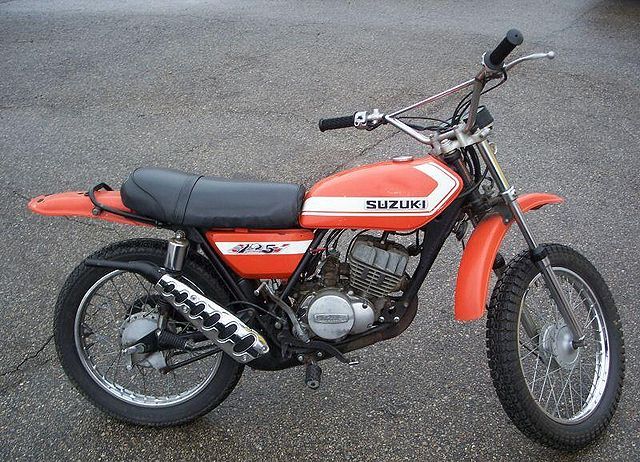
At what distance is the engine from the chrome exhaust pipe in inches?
9.3

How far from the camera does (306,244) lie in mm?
2475

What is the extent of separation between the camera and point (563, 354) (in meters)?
2.72

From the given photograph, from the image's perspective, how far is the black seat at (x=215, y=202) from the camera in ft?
7.92

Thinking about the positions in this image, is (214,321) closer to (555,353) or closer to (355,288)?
(355,288)

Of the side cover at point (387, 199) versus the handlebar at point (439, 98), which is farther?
the side cover at point (387, 199)

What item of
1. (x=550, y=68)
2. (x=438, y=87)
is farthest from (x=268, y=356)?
(x=550, y=68)

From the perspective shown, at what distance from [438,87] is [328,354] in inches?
168

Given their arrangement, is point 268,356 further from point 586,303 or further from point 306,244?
point 586,303

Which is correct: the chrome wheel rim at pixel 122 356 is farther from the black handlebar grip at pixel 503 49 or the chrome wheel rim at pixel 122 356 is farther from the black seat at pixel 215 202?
the black handlebar grip at pixel 503 49

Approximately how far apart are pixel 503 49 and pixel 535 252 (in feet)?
2.62

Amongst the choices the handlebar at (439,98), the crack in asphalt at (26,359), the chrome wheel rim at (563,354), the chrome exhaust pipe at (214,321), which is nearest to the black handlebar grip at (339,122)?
the handlebar at (439,98)

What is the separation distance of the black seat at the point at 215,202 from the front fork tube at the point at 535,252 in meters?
0.70

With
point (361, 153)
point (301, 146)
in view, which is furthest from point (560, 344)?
point (301, 146)

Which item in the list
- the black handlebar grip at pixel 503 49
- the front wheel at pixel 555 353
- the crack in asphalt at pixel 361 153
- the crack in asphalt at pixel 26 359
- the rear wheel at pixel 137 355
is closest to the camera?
the black handlebar grip at pixel 503 49
